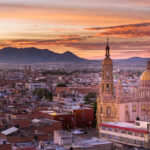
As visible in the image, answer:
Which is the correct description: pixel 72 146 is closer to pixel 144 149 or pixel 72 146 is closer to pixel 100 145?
pixel 100 145

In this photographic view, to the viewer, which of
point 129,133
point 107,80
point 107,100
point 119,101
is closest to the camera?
point 129,133

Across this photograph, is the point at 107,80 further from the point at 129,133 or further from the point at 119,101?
the point at 129,133

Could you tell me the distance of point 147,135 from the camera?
47.6 meters

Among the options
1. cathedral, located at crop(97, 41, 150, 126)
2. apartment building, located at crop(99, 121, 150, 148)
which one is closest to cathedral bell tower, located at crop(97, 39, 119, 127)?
cathedral, located at crop(97, 41, 150, 126)

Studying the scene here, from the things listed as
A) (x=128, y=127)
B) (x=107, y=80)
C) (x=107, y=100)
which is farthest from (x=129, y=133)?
(x=107, y=80)

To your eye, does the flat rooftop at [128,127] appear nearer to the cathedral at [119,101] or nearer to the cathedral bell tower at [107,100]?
the cathedral at [119,101]

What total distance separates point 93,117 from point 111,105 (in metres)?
9.54

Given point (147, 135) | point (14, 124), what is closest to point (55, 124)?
point (14, 124)

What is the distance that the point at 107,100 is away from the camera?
62.7 m

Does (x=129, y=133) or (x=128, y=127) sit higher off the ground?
(x=128, y=127)

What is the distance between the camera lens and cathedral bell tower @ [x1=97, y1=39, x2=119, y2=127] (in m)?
61.9

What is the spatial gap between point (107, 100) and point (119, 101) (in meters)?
2.45

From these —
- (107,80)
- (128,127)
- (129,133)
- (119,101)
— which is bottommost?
(129,133)

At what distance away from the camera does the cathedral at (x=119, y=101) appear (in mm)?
61375
